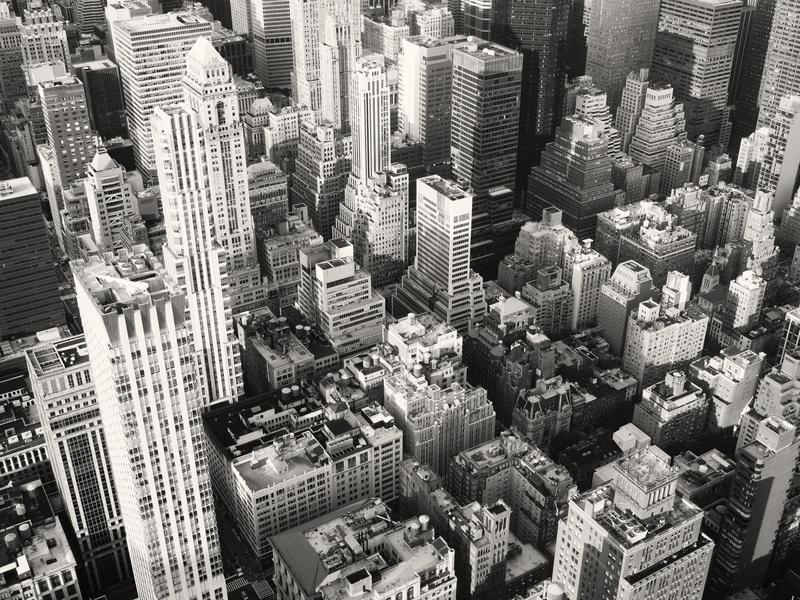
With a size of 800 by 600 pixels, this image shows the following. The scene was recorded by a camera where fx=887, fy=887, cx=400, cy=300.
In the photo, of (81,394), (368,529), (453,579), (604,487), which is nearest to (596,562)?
(604,487)

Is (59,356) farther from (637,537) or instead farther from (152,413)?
(637,537)

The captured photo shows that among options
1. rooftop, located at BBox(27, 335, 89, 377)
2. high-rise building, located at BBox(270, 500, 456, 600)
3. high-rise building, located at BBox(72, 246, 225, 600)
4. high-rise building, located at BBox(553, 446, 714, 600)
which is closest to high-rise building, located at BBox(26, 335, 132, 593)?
rooftop, located at BBox(27, 335, 89, 377)

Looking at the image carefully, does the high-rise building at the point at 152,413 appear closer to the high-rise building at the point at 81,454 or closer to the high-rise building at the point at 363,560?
the high-rise building at the point at 363,560

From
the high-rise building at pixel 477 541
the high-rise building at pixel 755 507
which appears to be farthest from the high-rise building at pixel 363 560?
the high-rise building at pixel 755 507

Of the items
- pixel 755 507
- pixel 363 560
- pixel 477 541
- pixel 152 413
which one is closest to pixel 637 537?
pixel 477 541

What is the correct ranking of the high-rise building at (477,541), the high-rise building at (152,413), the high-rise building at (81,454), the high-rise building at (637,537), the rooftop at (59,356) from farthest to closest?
1. the high-rise building at (477,541)
2. the rooftop at (59,356)
3. the high-rise building at (81,454)
4. the high-rise building at (637,537)
5. the high-rise building at (152,413)

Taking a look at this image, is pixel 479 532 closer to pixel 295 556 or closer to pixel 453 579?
pixel 453 579

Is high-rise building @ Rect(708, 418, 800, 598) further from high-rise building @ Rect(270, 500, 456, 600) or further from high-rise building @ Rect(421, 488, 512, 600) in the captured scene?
high-rise building @ Rect(270, 500, 456, 600)
